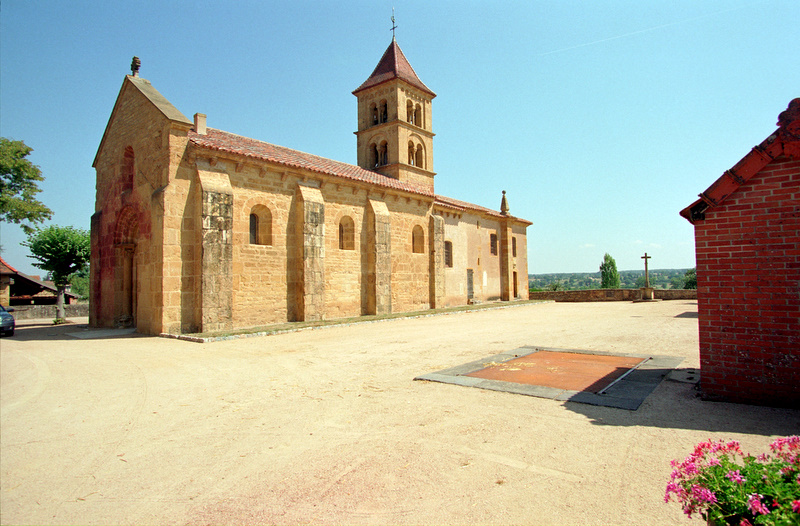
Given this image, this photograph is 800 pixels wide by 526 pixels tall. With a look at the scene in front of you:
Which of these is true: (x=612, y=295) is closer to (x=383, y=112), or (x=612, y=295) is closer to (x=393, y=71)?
(x=383, y=112)

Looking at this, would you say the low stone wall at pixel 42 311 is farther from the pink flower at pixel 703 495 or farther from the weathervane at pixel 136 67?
the pink flower at pixel 703 495

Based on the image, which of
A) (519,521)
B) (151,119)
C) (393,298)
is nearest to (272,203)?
(151,119)

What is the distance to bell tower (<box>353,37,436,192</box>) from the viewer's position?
2628cm

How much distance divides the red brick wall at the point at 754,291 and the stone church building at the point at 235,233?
43.8ft

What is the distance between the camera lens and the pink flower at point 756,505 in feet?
6.30

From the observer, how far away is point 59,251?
23.6m

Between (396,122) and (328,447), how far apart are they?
24.1 meters

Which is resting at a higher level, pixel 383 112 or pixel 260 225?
pixel 383 112

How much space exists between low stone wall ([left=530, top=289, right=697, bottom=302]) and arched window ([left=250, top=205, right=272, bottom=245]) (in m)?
26.5

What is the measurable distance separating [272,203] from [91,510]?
575 inches

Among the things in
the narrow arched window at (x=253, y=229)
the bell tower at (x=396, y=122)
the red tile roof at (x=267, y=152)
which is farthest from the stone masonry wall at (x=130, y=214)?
the bell tower at (x=396, y=122)

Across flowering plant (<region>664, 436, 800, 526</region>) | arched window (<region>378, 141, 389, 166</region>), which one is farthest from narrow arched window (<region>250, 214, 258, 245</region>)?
flowering plant (<region>664, 436, 800, 526</region>)

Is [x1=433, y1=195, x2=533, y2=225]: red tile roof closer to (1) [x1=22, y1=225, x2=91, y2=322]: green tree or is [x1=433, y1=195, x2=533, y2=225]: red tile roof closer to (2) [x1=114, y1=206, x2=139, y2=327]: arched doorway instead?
(2) [x1=114, y1=206, x2=139, y2=327]: arched doorway

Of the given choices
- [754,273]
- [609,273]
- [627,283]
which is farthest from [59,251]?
[627,283]
